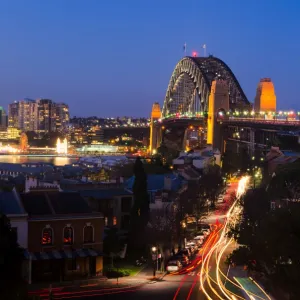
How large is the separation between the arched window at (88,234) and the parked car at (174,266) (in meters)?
→ 2.40

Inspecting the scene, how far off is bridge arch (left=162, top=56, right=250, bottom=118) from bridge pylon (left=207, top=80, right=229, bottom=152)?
5670 mm

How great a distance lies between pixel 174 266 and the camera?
19297 millimetres

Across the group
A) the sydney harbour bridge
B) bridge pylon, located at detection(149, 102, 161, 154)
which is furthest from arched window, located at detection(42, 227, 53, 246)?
bridge pylon, located at detection(149, 102, 161, 154)

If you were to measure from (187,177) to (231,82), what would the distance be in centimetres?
4417

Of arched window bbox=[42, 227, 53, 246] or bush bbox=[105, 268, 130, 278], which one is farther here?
bush bbox=[105, 268, 130, 278]

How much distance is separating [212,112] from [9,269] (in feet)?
199

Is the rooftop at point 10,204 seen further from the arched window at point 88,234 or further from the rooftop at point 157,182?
the rooftop at point 157,182

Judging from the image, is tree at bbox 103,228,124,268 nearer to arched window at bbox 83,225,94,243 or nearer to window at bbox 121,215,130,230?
arched window at bbox 83,225,94,243

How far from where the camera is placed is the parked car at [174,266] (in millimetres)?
19156

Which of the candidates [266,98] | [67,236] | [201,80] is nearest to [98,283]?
[67,236]

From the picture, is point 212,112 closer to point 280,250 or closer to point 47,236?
point 47,236

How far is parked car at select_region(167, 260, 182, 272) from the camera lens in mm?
19156

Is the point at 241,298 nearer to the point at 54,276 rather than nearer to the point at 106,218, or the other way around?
the point at 54,276

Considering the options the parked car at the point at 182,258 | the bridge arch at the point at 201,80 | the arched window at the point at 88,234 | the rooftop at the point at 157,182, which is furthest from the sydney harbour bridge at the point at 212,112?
the arched window at the point at 88,234
